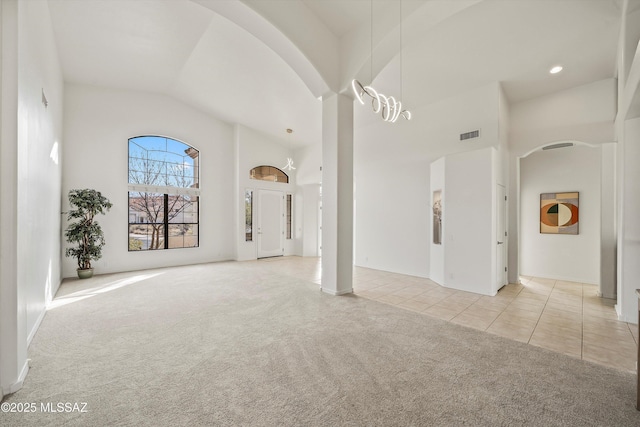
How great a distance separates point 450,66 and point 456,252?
11.1 ft

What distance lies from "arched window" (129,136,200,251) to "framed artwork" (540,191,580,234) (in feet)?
29.5

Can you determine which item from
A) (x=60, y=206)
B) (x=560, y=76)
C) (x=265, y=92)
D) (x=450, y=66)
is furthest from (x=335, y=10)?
(x=60, y=206)

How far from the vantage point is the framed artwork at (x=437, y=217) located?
17.7ft

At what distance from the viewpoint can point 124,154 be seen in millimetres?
6668

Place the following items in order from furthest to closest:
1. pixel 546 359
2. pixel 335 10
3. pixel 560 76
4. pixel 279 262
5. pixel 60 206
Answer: pixel 279 262
pixel 60 206
pixel 560 76
pixel 335 10
pixel 546 359

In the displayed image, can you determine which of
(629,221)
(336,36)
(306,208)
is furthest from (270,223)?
(629,221)

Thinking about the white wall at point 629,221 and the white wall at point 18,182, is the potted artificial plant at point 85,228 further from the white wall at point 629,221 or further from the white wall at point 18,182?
the white wall at point 629,221

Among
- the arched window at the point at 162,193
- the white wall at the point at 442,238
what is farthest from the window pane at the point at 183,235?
the white wall at the point at 442,238

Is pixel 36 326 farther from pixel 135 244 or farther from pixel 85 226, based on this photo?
pixel 135 244

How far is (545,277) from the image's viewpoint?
19.7 feet

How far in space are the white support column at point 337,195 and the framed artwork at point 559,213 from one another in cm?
483

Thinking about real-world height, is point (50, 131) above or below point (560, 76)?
below

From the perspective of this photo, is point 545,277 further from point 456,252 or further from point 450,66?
point 450,66

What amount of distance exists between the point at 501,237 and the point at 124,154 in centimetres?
881
